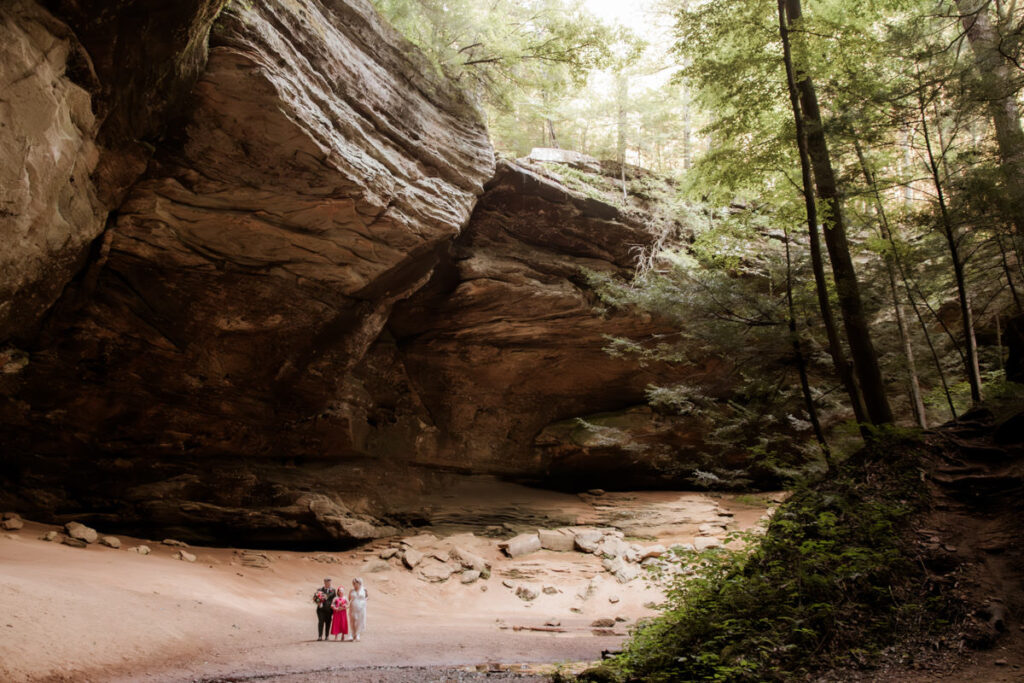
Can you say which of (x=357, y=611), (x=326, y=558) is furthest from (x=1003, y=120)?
(x=326, y=558)

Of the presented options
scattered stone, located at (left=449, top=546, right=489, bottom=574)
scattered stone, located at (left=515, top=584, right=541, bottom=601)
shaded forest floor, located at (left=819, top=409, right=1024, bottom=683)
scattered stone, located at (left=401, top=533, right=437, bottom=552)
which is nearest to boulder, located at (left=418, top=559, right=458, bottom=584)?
scattered stone, located at (left=449, top=546, right=489, bottom=574)

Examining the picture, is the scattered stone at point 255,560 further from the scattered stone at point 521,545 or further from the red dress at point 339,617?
the scattered stone at point 521,545

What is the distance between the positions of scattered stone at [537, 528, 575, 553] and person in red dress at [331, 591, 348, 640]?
6.39 meters

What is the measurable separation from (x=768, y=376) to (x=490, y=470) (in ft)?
31.0

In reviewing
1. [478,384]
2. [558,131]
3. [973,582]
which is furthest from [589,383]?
[973,582]

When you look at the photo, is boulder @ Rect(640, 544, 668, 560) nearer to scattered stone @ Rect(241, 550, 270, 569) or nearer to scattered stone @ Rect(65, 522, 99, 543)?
scattered stone @ Rect(241, 550, 270, 569)

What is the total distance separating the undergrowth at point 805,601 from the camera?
4.08 metres

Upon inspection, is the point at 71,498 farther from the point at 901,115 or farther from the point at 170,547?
the point at 901,115

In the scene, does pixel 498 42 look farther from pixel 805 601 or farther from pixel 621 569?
pixel 621 569

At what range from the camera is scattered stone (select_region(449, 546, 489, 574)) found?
40.0 ft

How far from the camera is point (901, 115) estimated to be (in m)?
8.53

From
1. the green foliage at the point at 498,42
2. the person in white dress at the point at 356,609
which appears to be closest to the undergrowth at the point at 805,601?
the person in white dress at the point at 356,609

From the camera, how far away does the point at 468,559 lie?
1234 centimetres

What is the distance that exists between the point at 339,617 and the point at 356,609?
26 cm
